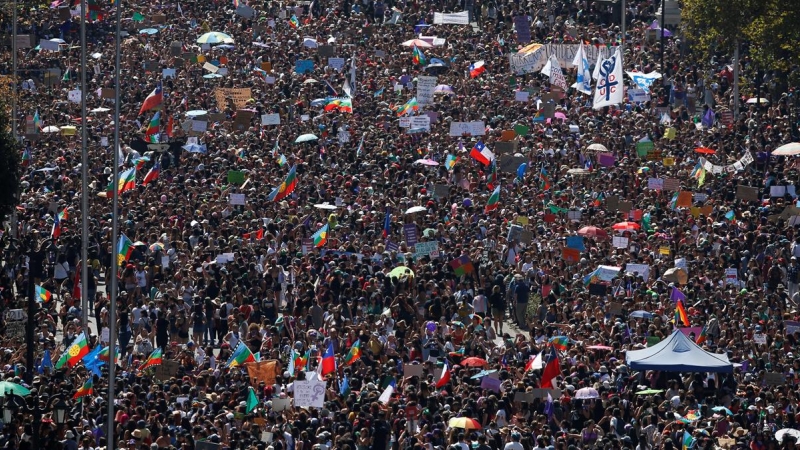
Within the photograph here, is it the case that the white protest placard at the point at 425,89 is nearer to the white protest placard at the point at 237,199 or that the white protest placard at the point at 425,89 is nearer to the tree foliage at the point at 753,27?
the tree foliage at the point at 753,27

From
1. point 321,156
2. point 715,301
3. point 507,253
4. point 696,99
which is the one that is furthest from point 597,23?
point 715,301

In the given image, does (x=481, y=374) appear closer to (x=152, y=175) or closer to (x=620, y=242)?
(x=620, y=242)

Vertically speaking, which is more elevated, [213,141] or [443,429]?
[443,429]

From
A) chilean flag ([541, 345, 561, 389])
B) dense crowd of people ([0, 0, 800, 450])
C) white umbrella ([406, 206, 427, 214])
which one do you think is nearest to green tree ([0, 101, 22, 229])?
dense crowd of people ([0, 0, 800, 450])

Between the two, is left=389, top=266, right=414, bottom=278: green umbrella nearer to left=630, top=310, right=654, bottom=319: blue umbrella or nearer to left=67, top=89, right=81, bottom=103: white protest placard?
left=630, top=310, right=654, bottom=319: blue umbrella

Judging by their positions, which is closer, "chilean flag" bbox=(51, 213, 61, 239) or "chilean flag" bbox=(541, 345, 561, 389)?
"chilean flag" bbox=(541, 345, 561, 389)

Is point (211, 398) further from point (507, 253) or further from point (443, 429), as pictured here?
point (507, 253)

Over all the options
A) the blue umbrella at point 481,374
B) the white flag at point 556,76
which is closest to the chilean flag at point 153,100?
Result: the white flag at point 556,76
